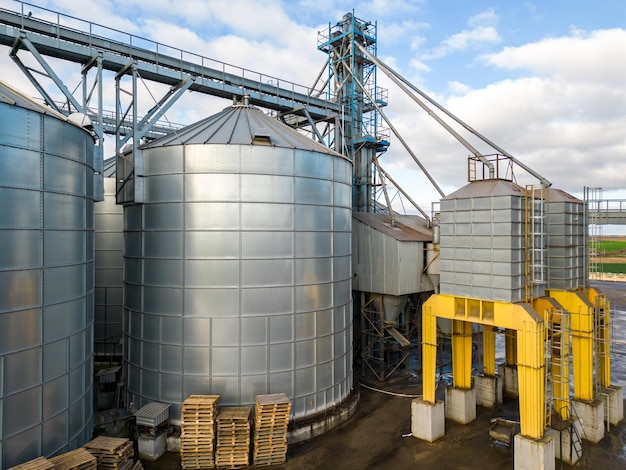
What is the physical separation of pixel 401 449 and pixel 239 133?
13.8 m

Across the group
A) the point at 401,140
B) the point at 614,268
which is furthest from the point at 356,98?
the point at 614,268

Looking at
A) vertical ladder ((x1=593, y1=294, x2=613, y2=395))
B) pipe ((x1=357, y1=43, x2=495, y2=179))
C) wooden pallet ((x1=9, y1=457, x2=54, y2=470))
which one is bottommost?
wooden pallet ((x1=9, y1=457, x2=54, y2=470))

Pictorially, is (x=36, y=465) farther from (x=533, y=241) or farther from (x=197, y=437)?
(x=533, y=241)

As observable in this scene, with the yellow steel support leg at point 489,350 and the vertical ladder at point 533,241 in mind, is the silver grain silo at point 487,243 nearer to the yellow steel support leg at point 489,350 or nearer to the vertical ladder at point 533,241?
the vertical ladder at point 533,241

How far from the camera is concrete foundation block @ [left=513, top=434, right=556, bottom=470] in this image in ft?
44.6

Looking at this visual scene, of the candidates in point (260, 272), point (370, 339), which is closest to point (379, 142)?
point (370, 339)

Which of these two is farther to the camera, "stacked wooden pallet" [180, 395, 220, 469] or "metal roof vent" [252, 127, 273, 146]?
"metal roof vent" [252, 127, 273, 146]

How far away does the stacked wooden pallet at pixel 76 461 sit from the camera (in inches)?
440

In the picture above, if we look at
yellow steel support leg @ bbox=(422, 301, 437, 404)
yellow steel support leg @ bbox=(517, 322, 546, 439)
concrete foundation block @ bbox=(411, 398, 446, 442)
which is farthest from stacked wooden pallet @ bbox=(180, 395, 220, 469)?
yellow steel support leg @ bbox=(517, 322, 546, 439)

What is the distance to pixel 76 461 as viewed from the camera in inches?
449

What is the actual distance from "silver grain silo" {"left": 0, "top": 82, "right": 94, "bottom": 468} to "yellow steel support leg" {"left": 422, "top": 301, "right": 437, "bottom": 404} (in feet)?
40.7

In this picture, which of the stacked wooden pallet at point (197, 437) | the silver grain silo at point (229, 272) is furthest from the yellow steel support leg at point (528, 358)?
the stacked wooden pallet at point (197, 437)

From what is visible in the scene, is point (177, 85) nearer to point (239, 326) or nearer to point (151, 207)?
point (151, 207)

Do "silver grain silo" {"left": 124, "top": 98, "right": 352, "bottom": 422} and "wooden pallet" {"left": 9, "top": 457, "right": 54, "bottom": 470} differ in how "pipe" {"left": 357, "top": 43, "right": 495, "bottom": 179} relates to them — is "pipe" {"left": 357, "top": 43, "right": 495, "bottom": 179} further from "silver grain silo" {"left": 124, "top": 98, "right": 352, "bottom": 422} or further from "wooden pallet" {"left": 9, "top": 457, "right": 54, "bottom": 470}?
"wooden pallet" {"left": 9, "top": 457, "right": 54, "bottom": 470}
